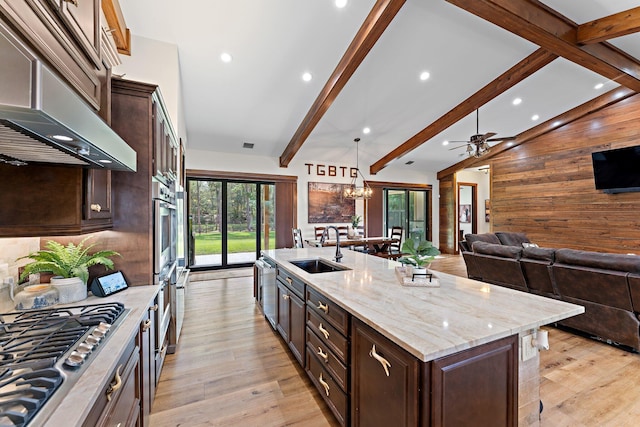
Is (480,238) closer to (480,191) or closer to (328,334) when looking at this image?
(328,334)

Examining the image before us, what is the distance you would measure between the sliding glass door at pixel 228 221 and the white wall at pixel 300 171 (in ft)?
1.26

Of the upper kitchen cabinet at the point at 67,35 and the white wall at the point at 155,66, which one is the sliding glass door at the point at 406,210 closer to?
the white wall at the point at 155,66

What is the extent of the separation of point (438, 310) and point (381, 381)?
1.48ft

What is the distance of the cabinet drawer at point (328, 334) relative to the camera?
5.21 feet

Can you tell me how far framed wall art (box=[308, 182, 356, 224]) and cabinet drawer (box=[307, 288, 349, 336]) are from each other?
5.45 metres

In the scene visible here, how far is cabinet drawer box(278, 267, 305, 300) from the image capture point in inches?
86.8

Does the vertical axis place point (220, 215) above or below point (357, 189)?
below

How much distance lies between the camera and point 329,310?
68.5 inches

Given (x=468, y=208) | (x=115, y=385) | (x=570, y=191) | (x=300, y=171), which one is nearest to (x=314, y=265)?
(x=115, y=385)

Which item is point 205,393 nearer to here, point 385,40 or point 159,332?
point 159,332

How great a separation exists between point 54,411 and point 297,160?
22.3 feet

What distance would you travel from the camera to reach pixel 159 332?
199 cm

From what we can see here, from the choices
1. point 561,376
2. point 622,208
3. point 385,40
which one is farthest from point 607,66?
point 561,376

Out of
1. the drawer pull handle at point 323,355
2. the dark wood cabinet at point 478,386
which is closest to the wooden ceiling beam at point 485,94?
the dark wood cabinet at point 478,386
